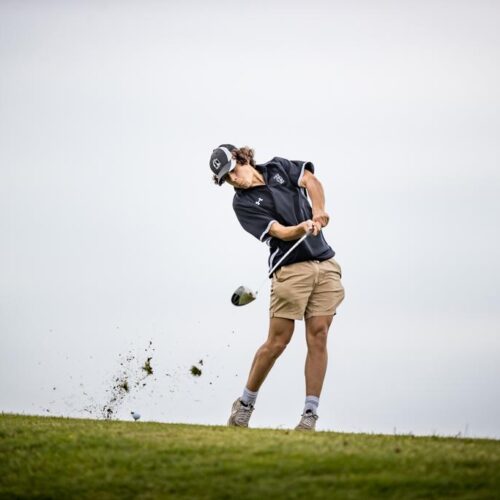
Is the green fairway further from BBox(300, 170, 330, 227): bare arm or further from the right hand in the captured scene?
BBox(300, 170, 330, 227): bare arm

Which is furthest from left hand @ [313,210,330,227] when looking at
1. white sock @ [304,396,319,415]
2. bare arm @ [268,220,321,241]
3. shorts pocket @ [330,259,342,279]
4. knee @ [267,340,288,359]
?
white sock @ [304,396,319,415]

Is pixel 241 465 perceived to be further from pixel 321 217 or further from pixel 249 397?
pixel 321 217

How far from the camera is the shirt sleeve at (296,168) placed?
32.5 ft

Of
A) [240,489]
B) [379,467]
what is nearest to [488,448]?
[379,467]

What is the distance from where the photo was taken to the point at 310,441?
26.7 ft

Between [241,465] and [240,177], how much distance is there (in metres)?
3.55

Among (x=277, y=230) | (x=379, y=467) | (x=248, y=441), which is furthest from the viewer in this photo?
(x=277, y=230)

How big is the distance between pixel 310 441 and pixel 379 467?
107 centimetres

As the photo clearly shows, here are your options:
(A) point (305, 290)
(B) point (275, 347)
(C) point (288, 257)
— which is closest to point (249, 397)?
(B) point (275, 347)

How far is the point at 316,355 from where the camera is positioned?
9.71 meters

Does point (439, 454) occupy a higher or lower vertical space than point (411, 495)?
higher

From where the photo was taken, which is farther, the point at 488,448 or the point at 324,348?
the point at 324,348

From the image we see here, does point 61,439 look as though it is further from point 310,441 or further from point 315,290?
point 315,290

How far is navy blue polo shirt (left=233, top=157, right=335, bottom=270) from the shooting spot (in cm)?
984
